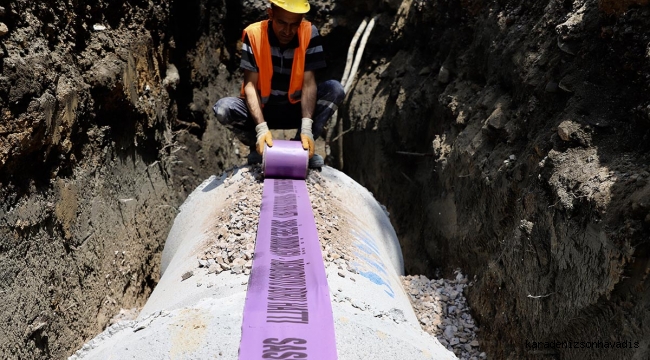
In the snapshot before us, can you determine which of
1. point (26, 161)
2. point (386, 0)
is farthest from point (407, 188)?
point (26, 161)

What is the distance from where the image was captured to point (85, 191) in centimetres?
377

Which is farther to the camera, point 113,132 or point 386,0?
point 386,0

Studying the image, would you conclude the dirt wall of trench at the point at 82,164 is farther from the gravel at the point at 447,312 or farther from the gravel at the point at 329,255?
the gravel at the point at 447,312

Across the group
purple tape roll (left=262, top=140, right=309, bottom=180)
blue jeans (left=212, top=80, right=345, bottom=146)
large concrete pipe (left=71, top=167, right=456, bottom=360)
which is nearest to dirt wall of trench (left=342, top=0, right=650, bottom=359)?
large concrete pipe (left=71, top=167, right=456, bottom=360)

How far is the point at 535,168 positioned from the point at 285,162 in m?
1.78

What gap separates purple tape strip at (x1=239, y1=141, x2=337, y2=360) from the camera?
6.41 ft

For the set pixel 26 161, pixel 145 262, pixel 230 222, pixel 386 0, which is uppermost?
pixel 386 0

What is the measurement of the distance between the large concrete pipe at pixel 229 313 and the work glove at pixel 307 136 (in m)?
0.54

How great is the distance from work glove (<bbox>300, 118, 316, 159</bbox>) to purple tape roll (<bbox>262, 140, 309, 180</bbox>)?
0.26 feet

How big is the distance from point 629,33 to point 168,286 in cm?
307

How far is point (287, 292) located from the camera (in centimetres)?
234

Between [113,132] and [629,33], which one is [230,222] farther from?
[629,33]

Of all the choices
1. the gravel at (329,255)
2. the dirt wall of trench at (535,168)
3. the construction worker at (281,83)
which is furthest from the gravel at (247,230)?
the dirt wall of trench at (535,168)

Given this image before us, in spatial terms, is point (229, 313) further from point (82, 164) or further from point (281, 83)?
point (281, 83)
